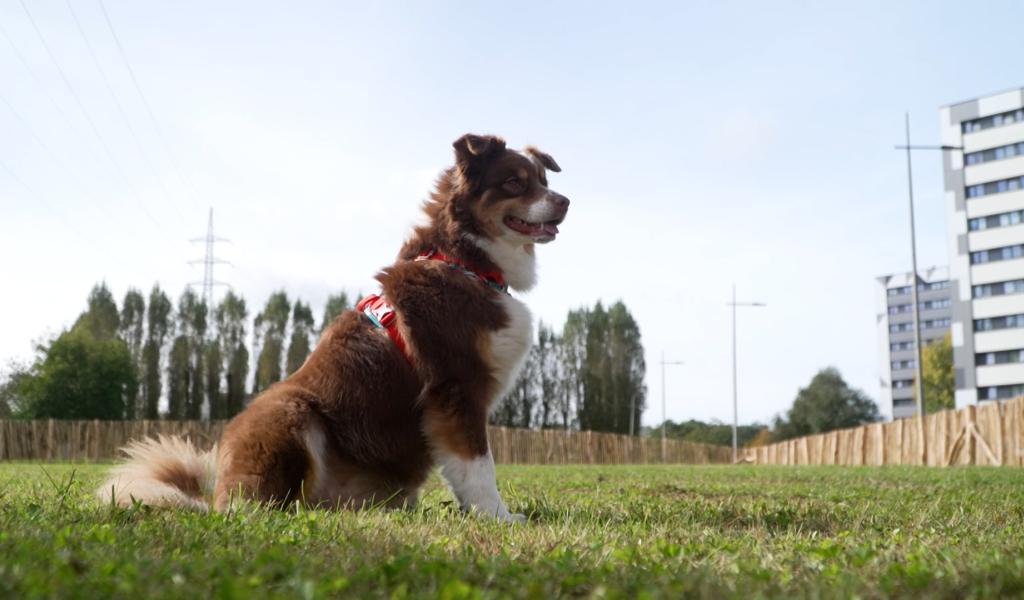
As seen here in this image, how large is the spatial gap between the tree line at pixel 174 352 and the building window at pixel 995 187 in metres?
50.6

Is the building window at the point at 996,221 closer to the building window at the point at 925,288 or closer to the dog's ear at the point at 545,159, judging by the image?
the building window at the point at 925,288

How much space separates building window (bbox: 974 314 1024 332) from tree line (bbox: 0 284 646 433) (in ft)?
95.5

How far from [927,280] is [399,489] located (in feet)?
463

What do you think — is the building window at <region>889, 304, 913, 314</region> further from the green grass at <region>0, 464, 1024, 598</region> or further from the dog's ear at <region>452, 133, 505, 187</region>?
the green grass at <region>0, 464, 1024, 598</region>

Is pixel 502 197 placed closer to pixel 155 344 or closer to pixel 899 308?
pixel 155 344

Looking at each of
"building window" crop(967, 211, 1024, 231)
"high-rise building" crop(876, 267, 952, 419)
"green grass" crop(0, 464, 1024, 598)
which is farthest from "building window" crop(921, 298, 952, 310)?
"green grass" crop(0, 464, 1024, 598)

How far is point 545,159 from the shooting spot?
575 cm

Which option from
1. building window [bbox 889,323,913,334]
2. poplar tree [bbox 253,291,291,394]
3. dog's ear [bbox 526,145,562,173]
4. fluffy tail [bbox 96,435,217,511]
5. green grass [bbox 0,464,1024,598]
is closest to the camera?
green grass [bbox 0,464,1024,598]

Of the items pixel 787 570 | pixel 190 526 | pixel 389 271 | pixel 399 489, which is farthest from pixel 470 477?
pixel 787 570

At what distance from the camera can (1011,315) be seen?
222ft

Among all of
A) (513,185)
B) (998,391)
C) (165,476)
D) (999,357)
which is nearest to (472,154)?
(513,185)

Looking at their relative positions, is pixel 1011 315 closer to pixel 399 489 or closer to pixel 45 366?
pixel 45 366

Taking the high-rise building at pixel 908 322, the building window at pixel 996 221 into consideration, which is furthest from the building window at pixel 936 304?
the building window at pixel 996 221

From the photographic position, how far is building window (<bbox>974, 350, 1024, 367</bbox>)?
219ft
